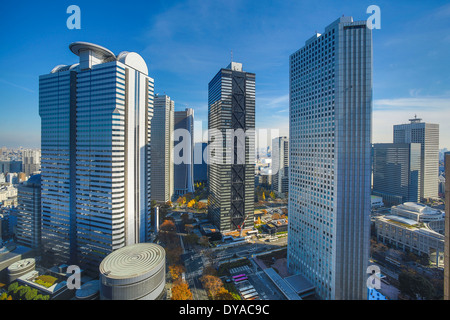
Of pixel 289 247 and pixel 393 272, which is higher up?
pixel 289 247

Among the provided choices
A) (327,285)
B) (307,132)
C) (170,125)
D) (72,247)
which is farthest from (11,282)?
(170,125)

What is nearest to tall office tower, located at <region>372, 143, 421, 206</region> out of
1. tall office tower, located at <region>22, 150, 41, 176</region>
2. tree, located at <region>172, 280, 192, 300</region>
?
tree, located at <region>172, 280, 192, 300</region>

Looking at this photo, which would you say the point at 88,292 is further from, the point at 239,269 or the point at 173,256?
the point at 239,269

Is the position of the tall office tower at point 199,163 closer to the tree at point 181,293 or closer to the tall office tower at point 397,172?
the tree at point 181,293

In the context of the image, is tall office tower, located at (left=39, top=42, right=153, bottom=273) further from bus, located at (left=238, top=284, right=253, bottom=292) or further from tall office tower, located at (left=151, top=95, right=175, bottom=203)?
tall office tower, located at (left=151, top=95, right=175, bottom=203)

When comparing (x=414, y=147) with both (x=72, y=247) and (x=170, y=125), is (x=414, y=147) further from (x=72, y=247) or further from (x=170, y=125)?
(x=72, y=247)

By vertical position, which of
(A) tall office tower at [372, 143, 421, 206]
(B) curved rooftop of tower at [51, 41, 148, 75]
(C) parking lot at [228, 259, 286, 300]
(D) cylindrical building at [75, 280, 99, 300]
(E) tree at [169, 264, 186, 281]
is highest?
(B) curved rooftop of tower at [51, 41, 148, 75]

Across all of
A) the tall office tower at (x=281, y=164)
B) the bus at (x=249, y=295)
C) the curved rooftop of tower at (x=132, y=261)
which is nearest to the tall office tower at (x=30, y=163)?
the curved rooftop of tower at (x=132, y=261)
